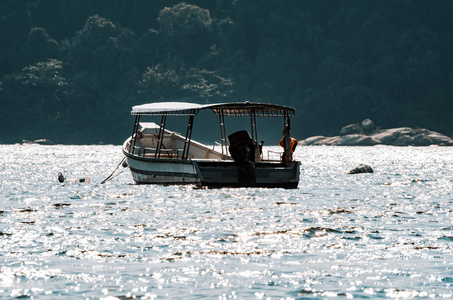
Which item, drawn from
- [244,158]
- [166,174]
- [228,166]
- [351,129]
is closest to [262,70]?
[351,129]

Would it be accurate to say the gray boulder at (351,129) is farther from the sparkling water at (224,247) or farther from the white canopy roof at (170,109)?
the sparkling water at (224,247)

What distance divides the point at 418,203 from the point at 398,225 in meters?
7.29

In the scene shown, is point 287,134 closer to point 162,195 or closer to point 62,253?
point 162,195

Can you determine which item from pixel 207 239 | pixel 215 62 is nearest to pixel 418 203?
pixel 207 239

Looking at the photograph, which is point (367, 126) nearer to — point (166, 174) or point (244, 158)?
point (166, 174)

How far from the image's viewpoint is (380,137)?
504 feet

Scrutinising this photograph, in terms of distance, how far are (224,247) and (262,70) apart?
559ft

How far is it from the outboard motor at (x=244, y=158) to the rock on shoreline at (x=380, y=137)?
405 ft

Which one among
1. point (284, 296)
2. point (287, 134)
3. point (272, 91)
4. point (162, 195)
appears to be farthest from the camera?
point (272, 91)

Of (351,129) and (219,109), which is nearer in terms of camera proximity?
(219,109)

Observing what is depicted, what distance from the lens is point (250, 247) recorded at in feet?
55.0

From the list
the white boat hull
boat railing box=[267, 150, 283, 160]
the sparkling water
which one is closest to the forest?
boat railing box=[267, 150, 283, 160]

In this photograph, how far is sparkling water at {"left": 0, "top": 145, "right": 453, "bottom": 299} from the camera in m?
13.1

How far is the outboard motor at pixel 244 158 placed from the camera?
98.5 feet
